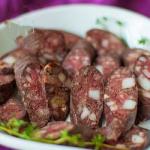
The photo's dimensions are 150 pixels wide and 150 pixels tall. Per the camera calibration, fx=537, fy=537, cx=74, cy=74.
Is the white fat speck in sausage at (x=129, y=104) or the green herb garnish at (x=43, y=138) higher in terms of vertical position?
the white fat speck in sausage at (x=129, y=104)

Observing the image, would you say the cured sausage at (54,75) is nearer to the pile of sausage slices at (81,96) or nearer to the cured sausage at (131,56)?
the pile of sausage slices at (81,96)

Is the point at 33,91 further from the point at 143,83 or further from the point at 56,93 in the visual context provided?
the point at 143,83

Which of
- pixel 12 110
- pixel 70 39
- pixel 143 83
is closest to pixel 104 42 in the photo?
pixel 70 39

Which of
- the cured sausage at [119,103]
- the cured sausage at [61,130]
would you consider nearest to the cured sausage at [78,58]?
the cured sausage at [119,103]

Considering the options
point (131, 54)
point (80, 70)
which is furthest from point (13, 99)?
point (131, 54)

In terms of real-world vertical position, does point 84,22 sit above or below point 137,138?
above

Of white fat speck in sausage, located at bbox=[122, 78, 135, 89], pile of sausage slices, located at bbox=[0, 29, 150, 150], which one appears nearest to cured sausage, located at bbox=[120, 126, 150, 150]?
pile of sausage slices, located at bbox=[0, 29, 150, 150]
